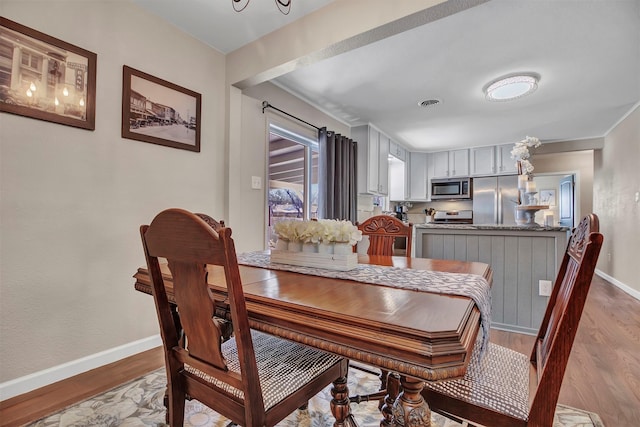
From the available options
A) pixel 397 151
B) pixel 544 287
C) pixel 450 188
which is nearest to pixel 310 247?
pixel 544 287

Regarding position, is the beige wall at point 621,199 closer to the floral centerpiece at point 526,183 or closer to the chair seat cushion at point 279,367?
the floral centerpiece at point 526,183

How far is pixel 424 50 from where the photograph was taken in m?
2.47

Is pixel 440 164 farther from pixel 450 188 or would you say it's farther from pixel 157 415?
pixel 157 415

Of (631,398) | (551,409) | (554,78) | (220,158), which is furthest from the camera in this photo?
(554,78)

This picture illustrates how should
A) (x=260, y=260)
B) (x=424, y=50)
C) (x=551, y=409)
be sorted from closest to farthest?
1. (x=551, y=409)
2. (x=260, y=260)
3. (x=424, y=50)

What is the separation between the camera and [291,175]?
140 inches

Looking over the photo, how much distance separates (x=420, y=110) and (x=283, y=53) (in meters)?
2.22

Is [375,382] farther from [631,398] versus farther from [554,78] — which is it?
[554,78]

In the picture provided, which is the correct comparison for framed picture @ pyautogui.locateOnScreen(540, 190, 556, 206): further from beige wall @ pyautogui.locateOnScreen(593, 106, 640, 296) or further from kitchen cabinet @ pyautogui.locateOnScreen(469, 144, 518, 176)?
kitchen cabinet @ pyautogui.locateOnScreen(469, 144, 518, 176)

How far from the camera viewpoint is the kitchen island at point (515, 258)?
236 cm

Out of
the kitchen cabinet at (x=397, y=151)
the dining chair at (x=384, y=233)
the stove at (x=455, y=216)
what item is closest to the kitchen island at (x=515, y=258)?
the dining chair at (x=384, y=233)

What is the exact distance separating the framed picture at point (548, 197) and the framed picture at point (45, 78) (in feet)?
26.9

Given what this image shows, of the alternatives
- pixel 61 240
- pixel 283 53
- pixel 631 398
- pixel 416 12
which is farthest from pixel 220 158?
pixel 631 398

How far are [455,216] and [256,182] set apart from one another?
4.48 m
